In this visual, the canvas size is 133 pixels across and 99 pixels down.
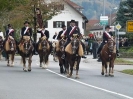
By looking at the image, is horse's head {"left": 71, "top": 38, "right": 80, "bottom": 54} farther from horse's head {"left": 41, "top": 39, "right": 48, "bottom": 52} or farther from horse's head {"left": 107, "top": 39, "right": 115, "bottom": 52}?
horse's head {"left": 41, "top": 39, "right": 48, "bottom": 52}

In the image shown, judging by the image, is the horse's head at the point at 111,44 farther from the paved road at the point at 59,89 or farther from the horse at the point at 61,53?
the paved road at the point at 59,89

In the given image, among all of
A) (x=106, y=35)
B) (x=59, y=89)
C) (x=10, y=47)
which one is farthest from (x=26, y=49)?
(x=59, y=89)

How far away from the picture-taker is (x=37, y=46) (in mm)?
31188

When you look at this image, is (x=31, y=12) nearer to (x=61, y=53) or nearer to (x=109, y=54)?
(x=61, y=53)

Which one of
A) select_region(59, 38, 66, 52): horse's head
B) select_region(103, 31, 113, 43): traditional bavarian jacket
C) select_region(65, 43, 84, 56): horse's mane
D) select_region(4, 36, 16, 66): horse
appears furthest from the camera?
select_region(4, 36, 16, 66): horse

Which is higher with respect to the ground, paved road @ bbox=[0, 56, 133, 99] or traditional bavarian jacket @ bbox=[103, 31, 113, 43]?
traditional bavarian jacket @ bbox=[103, 31, 113, 43]

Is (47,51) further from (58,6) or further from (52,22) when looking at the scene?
(52,22)

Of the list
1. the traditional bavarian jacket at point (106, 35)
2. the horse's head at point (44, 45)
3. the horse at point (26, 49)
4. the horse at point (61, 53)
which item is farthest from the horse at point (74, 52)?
the horse's head at point (44, 45)

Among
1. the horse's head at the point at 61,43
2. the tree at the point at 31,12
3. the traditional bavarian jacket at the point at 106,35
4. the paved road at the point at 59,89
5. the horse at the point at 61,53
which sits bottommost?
the paved road at the point at 59,89

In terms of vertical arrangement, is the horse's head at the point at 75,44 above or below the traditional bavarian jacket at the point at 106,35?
below

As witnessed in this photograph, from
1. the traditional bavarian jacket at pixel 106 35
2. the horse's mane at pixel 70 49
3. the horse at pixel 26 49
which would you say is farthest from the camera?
the horse at pixel 26 49

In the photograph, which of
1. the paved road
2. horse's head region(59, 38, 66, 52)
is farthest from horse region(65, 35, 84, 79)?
horse's head region(59, 38, 66, 52)

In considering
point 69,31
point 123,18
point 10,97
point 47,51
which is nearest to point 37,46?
point 47,51

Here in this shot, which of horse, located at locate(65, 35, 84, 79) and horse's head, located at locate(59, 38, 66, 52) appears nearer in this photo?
horse, located at locate(65, 35, 84, 79)
